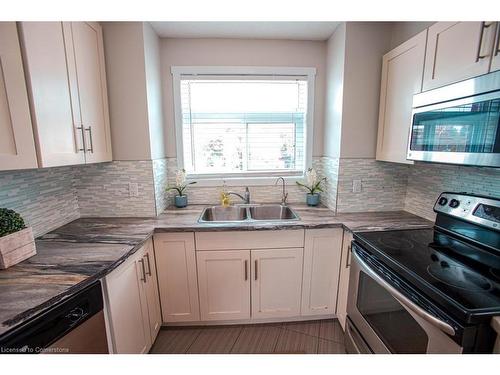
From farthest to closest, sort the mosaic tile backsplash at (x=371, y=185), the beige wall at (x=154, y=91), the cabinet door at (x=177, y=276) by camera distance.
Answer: the mosaic tile backsplash at (x=371, y=185) → the beige wall at (x=154, y=91) → the cabinet door at (x=177, y=276)

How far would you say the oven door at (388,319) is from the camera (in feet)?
2.71

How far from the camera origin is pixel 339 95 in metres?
1.79

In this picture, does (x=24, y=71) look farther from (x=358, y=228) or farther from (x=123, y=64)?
(x=358, y=228)

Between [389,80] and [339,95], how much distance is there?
1.15ft

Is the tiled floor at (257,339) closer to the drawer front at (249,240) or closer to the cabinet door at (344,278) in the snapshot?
the cabinet door at (344,278)


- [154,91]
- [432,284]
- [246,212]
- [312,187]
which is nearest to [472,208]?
[432,284]

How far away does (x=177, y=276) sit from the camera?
1.62 metres

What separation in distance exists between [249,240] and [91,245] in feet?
3.23

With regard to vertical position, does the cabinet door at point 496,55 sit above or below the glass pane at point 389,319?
above

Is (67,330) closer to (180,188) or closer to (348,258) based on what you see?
(180,188)

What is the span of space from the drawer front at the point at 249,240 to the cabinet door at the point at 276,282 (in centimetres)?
6

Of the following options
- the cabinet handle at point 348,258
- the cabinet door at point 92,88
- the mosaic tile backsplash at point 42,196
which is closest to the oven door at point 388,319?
the cabinet handle at point 348,258

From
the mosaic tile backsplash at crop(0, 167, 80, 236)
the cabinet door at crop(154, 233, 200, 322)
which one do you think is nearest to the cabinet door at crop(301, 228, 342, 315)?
the cabinet door at crop(154, 233, 200, 322)
